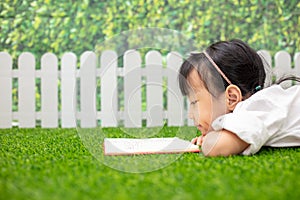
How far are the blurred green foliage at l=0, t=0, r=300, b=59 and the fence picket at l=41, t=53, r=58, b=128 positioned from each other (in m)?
0.66

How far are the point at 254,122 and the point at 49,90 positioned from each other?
2.09 m

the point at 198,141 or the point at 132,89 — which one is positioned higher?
the point at 132,89

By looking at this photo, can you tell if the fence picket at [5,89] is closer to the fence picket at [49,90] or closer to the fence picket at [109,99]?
the fence picket at [49,90]

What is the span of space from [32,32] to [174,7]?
123 centimetres

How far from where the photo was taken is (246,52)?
73.4 inches

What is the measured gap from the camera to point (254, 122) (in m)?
1.52

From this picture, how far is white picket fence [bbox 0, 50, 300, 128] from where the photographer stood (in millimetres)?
1793

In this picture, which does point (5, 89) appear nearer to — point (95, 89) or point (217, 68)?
point (95, 89)

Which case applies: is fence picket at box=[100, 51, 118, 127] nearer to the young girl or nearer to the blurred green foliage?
the young girl

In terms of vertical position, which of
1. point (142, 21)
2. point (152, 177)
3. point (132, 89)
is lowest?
point (152, 177)

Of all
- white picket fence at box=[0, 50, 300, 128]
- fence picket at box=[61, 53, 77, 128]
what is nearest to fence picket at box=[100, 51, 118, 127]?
white picket fence at box=[0, 50, 300, 128]

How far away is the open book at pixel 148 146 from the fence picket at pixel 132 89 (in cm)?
13

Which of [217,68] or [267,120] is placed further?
[217,68]

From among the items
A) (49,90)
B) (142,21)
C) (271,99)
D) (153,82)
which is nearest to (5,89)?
(49,90)
